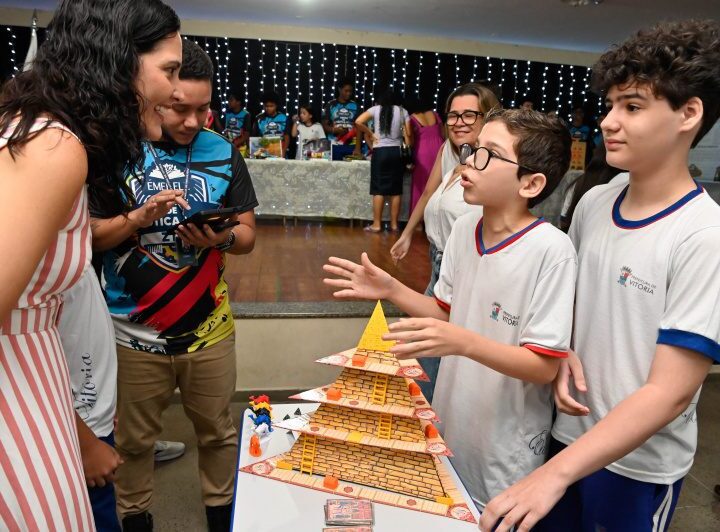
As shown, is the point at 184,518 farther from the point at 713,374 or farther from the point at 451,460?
the point at 713,374

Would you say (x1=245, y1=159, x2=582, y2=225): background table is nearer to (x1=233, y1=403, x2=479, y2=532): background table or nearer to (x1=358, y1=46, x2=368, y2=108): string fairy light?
(x1=358, y1=46, x2=368, y2=108): string fairy light

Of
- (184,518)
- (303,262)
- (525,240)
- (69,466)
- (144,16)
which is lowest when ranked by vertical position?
(184,518)

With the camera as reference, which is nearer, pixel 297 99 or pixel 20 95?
pixel 20 95

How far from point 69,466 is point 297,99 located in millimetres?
9912

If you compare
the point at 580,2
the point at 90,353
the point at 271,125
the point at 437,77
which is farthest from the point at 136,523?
the point at 437,77

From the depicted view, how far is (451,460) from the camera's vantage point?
140 cm

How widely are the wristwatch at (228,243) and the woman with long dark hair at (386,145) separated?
4.58 m

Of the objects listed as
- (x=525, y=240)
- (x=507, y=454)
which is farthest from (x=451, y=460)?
(x=525, y=240)

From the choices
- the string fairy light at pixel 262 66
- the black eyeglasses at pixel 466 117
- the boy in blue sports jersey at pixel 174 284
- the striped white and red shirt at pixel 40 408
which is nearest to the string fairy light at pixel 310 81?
the string fairy light at pixel 262 66

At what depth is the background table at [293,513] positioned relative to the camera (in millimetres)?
1103

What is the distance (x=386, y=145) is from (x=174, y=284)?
4.81 m

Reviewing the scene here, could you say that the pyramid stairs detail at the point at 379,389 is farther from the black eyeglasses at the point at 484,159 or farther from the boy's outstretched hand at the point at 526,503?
the black eyeglasses at the point at 484,159

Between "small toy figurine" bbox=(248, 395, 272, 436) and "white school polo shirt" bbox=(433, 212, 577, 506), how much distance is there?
491 mm

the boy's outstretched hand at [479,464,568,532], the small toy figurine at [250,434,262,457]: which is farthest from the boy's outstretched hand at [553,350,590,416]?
the small toy figurine at [250,434,262,457]
